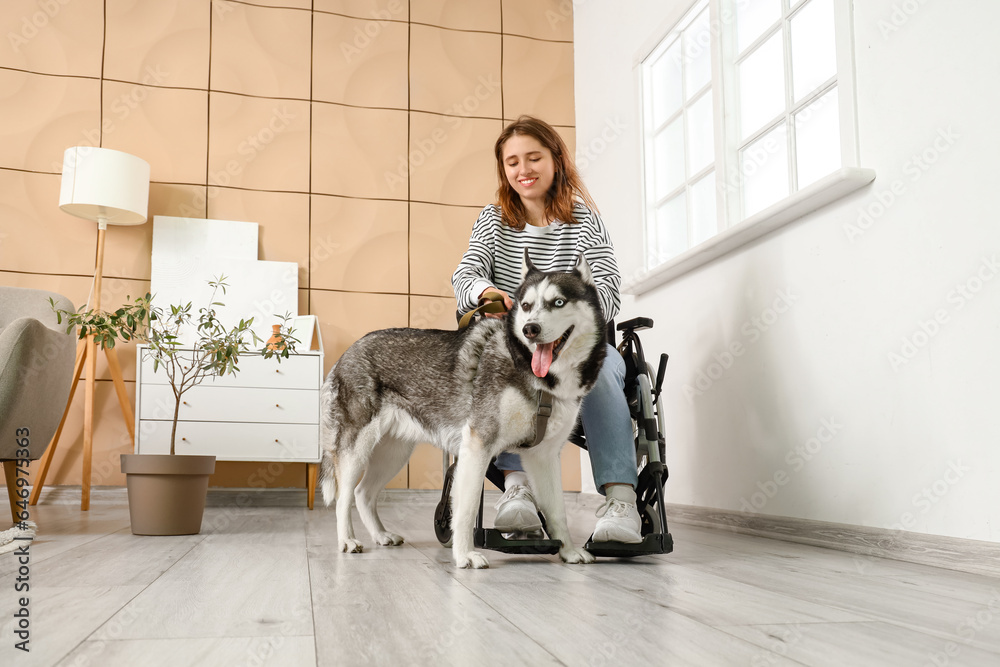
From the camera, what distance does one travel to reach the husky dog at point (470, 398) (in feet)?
6.16

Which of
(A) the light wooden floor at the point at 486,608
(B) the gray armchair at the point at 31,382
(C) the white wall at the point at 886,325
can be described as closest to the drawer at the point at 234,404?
(B) the gray armchair at the point at 31,382

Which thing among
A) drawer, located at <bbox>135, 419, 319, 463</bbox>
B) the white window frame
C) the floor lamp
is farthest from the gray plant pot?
the white window frame

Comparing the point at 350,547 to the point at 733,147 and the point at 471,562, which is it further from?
the point at 733,147

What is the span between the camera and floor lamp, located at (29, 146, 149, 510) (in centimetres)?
385

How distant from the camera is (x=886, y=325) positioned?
2.06 meters

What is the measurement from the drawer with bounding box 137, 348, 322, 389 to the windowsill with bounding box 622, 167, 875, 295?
1821 millimetres

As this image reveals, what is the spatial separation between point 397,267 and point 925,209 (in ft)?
10.7

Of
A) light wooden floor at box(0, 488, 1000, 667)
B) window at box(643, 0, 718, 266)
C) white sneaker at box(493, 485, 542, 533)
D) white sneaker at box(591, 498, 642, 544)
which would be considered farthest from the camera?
window at box(643, 0, 718, 266)

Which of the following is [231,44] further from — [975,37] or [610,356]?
[975,37]

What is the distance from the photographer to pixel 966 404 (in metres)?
Answer: 1.78

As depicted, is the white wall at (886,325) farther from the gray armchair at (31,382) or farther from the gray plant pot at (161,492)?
the gray armchair at (31,382)

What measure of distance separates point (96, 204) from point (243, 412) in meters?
1.31

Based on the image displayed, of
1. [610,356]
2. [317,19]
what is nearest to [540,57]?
[317,19]

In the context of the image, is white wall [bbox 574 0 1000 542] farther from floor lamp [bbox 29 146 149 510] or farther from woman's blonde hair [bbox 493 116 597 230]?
floor lamp [bbox 29 146 149 510]
